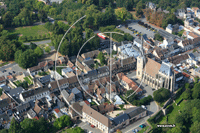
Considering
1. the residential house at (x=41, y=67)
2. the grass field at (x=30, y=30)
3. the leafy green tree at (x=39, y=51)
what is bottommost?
the residential house at (x=41, y=67)

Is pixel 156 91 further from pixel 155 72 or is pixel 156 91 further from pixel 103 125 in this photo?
pixel 103 125

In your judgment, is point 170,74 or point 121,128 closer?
point 121,128

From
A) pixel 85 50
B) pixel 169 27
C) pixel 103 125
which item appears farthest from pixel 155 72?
pixel 169 27

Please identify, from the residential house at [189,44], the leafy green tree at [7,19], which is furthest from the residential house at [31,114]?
the leafy green tree at [7,19]

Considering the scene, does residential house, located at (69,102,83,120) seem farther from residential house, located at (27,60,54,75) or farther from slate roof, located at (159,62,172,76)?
slate roof, located at (159,62,172,76)

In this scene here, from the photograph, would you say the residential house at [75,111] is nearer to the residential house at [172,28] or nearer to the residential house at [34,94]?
the residential house at [34,94]

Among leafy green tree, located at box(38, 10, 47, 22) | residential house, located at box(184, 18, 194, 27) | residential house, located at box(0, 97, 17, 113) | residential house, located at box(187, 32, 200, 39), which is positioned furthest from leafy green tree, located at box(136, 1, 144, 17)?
residential house, located at box(0, 97, 17, 113)
